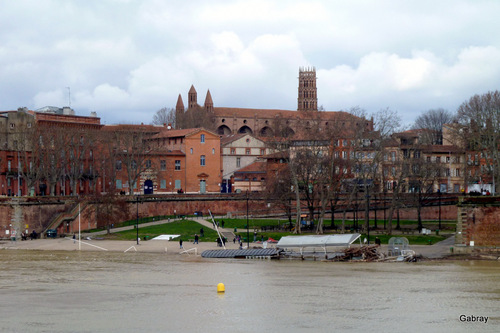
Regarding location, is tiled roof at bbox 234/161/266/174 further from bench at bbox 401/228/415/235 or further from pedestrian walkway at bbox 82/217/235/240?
bench at bbox 401/228/415/235

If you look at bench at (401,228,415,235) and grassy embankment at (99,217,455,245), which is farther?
bench at (401,228,415,235)

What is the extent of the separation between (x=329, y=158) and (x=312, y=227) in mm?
7975

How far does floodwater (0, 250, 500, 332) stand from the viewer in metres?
42.3

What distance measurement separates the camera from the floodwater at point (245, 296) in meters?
42.3

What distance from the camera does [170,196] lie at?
113 m

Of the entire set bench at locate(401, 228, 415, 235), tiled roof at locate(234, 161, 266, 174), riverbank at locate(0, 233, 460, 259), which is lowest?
riverbank at locate(0, 233, 460, 259)

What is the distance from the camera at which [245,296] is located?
168 feet

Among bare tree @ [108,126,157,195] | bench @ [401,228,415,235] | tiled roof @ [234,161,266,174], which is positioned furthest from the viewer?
tiled roof @ [234,161,266,174]

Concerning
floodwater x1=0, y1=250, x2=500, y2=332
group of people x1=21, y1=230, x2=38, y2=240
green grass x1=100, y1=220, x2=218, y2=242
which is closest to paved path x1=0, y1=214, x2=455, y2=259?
green grass x1=100, y1=220, x2=218, y2=242

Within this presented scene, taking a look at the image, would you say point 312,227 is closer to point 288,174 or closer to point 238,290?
point 288,174

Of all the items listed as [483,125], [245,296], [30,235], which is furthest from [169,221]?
[245,296]

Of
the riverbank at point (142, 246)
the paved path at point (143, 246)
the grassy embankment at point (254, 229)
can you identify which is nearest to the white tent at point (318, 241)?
the riverbank at point (142, 246)

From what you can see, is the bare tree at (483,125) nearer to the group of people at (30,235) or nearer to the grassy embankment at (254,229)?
the grassy embankment at (254,229)

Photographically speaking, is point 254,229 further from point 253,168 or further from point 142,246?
point 253,168
